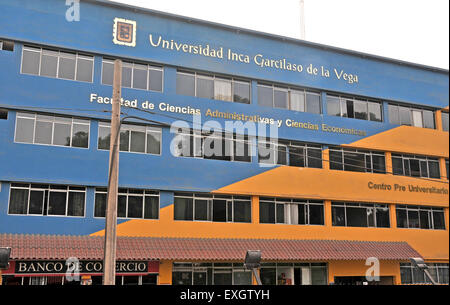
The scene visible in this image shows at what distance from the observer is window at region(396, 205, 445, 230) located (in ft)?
101

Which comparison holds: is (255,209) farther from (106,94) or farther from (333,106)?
(106,94)

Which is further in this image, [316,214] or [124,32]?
[316,214]

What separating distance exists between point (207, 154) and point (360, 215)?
10421mm

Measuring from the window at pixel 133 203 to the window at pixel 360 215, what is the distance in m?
10.9

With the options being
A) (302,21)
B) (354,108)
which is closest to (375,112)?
(354,108)

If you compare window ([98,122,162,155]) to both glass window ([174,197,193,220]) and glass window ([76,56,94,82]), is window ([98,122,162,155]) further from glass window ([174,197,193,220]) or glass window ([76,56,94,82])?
glass window ([174,197,193,220])

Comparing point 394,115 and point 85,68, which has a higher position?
point 394,115

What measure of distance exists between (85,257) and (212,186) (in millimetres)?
7444

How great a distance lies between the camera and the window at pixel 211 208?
2492 centimetres

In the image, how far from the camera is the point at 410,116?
1300 inches

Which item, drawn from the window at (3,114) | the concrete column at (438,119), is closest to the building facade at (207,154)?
the window at (3,114)

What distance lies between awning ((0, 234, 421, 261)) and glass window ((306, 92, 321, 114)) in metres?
7.77

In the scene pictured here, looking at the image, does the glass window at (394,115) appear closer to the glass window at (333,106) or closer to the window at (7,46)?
the glass window at (333,106)

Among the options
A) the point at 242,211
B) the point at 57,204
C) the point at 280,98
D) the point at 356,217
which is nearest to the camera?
the point at 57,204
